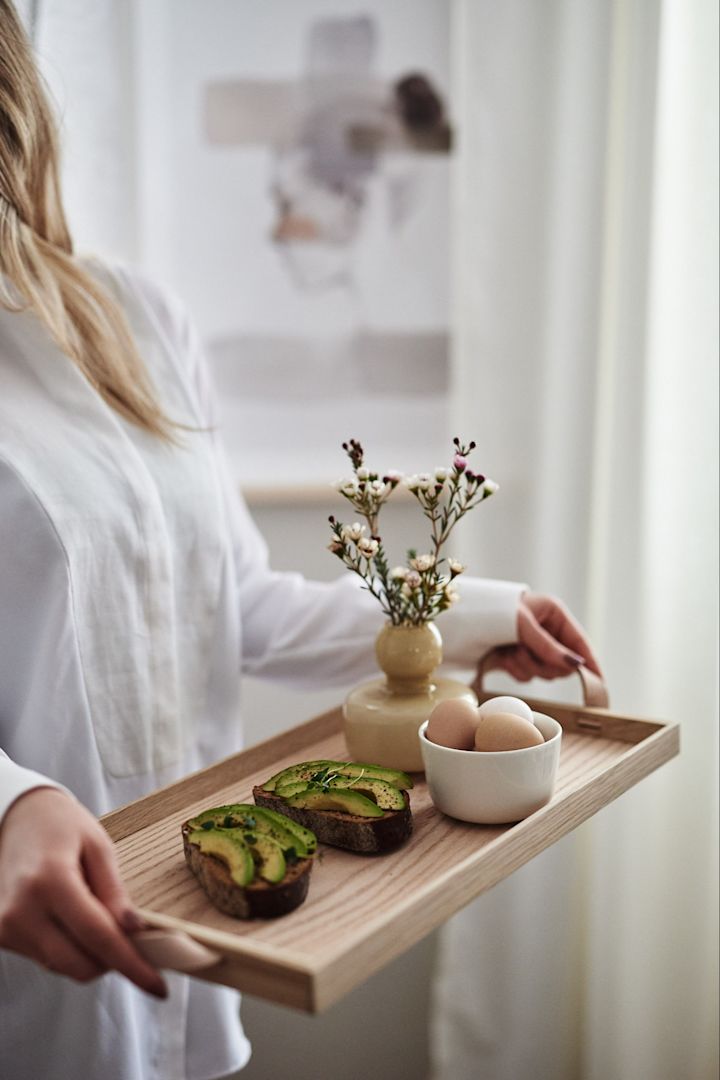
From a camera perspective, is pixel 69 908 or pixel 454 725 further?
pixel 454 725

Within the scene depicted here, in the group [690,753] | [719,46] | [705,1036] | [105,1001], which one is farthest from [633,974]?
[719,46]

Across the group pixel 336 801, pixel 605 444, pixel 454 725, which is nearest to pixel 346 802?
pixel 336 801

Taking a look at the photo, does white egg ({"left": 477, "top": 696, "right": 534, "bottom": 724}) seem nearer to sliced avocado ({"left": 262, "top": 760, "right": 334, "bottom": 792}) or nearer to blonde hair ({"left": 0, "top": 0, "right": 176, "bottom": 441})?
sliced avocado ({"left": 262, "top": 760, "right": 334, "bottom": 792})

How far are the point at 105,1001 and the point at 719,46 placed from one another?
1.25m

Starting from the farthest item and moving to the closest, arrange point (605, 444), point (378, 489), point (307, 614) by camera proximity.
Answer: point (605, 444) → point (307, 614) → point (378, 489)

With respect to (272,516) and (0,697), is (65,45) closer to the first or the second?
(272,516)

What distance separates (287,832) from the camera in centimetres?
77

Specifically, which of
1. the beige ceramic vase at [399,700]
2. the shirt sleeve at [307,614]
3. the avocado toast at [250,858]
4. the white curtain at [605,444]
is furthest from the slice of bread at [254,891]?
the white curtain at [605,444]

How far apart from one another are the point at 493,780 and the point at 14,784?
358mm

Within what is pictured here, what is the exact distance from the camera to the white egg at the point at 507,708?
2.86 ft

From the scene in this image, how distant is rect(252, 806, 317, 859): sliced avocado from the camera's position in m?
0.75

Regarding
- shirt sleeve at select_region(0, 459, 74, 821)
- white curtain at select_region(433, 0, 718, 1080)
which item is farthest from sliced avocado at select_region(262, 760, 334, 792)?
white curtain at select_region(433, 0, 718, 1080)

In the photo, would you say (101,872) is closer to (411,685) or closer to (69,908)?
(69,908)

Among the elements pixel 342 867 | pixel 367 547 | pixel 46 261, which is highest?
pixel 46 261
